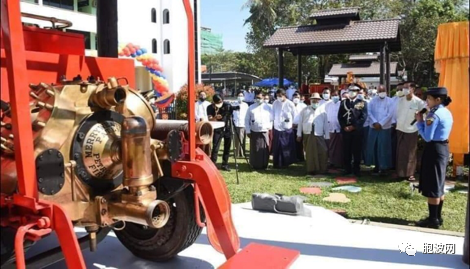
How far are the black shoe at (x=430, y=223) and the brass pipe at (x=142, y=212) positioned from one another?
3564mm

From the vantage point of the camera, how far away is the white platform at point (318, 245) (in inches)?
126

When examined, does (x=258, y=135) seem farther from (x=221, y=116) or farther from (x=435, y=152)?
(x=435, y=152)

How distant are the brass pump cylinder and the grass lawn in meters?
3.68

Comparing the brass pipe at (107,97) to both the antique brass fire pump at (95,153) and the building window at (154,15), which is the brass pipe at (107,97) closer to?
the antique brass fire pump at (95,153)

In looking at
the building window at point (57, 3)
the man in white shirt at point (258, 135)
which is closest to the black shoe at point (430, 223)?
the man in white shirt at point (258, 135)

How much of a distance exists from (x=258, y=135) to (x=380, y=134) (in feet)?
7.68

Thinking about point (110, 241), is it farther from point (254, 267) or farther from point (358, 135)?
point (358, 135)

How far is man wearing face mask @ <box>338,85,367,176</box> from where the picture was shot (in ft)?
25.4

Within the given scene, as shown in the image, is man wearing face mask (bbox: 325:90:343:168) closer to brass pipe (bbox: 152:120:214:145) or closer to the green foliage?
brass pipe (bbox: 152:120:214:145)

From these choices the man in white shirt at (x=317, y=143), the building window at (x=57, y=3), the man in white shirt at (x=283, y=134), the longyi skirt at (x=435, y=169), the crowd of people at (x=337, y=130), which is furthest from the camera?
the man in white shirt at (x=283, y=134)

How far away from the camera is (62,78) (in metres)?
2.40

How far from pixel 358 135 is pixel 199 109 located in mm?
3734

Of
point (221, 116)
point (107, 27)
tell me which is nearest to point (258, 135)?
point (221, 116)

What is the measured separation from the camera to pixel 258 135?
864cm
